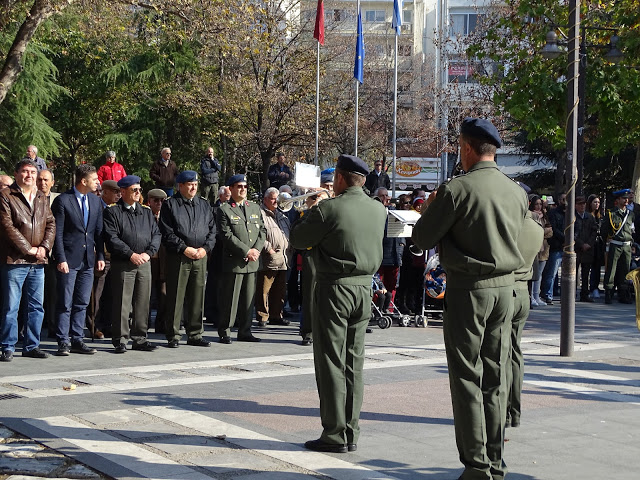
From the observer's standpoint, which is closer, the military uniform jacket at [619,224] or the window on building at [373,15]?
the military uniform jacket at [619,224]

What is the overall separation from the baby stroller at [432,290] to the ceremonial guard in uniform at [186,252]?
3.89 metres

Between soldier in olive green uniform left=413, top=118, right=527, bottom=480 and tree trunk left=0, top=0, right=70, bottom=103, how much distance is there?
14013 millimetres

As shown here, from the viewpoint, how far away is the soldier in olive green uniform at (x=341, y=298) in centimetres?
702

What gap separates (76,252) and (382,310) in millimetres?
5270

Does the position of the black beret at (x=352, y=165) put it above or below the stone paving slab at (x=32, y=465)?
above

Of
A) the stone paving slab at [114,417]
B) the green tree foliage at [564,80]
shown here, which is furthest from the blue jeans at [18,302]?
the green tree foliage at [564,80]

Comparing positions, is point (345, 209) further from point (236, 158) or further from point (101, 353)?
point (236, 158)

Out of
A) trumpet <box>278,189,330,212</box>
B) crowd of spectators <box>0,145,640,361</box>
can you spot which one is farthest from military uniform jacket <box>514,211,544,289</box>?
trumpet <box>278,189,330,212</box>

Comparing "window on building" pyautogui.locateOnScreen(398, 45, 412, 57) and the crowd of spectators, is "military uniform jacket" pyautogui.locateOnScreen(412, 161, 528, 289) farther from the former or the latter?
"window on building" pyautogui.locateOnScreen(398, 45, 412, 57)

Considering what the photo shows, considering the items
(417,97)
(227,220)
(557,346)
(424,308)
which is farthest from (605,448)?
(417,97)

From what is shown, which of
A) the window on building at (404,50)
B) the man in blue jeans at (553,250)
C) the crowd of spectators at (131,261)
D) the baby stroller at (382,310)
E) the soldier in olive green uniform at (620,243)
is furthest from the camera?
the window on building at (404,50)

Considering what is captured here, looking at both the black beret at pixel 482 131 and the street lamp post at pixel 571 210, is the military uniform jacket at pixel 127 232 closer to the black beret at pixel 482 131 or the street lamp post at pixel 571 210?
the street lamp post at pixel 571 210

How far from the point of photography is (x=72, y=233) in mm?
11531

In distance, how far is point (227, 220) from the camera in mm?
12656
